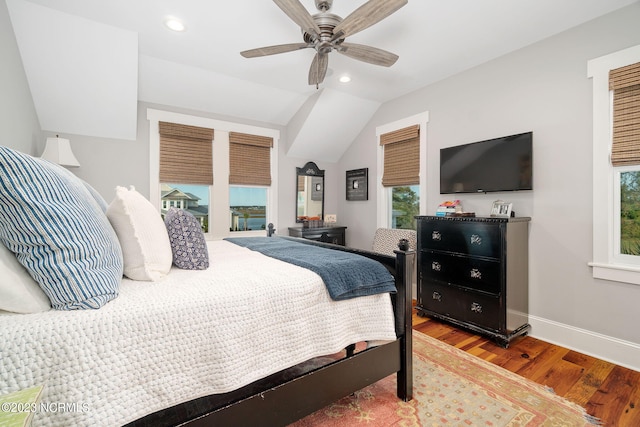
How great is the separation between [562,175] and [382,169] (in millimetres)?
2082

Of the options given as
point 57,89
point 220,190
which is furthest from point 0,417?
point 220,190

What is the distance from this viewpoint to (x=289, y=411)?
1194 millimetres

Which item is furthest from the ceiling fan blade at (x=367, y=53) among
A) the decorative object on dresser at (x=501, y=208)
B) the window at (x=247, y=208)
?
the window at (x=247, y=208)

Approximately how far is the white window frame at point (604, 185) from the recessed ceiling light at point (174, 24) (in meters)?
3.35

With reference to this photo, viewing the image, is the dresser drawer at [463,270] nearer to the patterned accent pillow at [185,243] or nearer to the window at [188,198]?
the patterned accent pillow at [185,243]

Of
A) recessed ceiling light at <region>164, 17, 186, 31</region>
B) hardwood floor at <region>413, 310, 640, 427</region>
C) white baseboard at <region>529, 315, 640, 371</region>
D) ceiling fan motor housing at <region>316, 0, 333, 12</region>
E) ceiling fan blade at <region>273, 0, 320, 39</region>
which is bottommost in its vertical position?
hardwood floor at <region>413, 310, 640, 427</region>

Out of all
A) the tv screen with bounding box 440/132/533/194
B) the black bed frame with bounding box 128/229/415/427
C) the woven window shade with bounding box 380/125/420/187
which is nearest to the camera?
the black bed frame with bounding box 128/229/415/427

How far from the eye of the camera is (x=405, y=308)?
1.56m

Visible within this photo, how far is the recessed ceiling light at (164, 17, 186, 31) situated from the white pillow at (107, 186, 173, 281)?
1.78 m

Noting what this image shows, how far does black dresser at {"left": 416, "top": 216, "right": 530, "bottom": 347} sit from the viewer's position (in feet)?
7.65

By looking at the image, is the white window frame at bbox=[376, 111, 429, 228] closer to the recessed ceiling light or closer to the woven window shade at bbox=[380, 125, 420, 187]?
the woven window shade at bbox=[380, 125, 420, 187]

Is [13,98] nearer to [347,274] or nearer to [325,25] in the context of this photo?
[325,25]

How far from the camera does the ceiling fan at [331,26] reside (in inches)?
66.8

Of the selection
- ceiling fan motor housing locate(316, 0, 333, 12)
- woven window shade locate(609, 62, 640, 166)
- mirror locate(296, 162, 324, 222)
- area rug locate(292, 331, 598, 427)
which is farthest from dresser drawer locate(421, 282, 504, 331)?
ceiling fan motor housing locate(316, 0, 333, 12)
